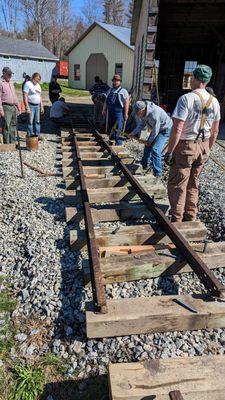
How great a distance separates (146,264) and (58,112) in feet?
31.2

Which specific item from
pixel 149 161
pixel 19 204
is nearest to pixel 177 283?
pixel 19 204

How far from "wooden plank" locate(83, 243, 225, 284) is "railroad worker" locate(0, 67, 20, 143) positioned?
5.65 m

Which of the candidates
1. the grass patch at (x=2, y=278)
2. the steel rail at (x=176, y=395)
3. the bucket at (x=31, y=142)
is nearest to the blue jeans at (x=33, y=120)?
the bucket at (x=31, y=142)

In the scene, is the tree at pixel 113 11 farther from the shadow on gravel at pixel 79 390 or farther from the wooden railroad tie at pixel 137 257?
the shadow on gravel at pixel 79 390

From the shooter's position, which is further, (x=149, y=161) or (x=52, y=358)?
(x=149, y=161)

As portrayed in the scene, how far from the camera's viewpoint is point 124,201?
5.48 metres

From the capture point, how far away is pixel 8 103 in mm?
8281

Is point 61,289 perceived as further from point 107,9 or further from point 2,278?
point 107,9

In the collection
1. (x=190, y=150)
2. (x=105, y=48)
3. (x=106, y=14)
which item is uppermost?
(x=106, y=14)

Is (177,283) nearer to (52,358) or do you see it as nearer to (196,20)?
(52,358)

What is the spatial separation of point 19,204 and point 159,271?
2.68 metres

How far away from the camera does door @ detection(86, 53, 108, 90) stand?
3384 cm

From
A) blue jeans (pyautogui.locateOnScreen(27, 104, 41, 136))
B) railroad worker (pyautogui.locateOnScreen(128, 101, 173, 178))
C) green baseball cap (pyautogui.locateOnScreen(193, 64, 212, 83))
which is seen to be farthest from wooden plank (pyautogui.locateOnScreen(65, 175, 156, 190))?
blue jeans (pyautogui.locateOnScreen(27, 104, 41, 136))

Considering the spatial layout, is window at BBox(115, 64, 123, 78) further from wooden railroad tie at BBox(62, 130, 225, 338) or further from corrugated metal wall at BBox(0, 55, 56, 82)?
wooden railroad tie at BBox(62, 130, 225, 338)
